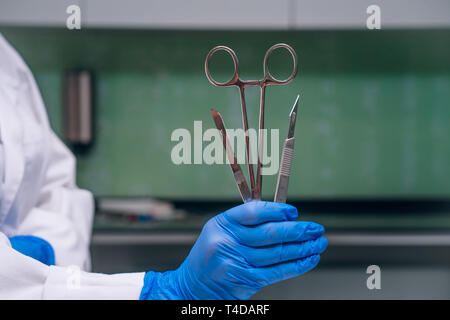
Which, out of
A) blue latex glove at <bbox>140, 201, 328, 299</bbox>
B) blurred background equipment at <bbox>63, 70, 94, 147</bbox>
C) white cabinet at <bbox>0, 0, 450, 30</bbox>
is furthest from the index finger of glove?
blurred background equipment at <bbox>63, 70, 94, 147</bbox>

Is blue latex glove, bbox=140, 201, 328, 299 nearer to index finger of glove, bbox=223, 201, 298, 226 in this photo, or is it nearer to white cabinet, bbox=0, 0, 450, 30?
index finger of glove, bbox=223, 201, 298, 226

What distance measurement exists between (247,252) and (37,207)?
505 millimetres

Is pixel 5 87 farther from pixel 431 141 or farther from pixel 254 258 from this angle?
pixel 431 141

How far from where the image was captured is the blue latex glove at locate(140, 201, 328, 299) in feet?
1.56

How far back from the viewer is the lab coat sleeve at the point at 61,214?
0.70 m

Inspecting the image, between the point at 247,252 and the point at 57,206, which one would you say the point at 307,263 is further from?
the point at 57,206

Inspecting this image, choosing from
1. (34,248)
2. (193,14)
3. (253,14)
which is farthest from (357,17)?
(34,248)

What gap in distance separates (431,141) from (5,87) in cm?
182

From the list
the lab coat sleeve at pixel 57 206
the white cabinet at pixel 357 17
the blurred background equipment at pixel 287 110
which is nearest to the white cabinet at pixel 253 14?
the white cabinet at pixel 357 17

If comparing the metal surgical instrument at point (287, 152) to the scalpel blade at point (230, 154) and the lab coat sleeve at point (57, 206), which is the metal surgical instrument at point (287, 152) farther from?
the lab coat sleeve at point (57, 206)

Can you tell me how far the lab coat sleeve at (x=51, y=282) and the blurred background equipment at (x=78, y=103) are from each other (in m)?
1.34

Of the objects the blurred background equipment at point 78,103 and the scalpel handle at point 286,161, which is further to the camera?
the blurred background equipment at point 78,103

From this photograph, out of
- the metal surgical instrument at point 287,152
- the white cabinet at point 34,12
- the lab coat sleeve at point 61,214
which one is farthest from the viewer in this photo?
the white cabinet at point 34,12

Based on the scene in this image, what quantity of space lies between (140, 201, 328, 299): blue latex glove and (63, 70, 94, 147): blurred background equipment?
1396 mm
